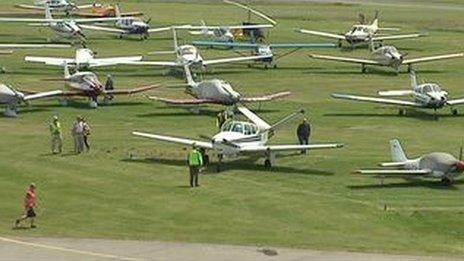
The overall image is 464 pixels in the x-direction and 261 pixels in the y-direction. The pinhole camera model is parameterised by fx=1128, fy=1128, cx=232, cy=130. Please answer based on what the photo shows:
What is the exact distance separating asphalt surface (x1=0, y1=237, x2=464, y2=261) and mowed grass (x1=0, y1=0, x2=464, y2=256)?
0.73 m

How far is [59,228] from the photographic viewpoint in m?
30.5

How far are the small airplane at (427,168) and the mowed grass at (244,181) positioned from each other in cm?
40

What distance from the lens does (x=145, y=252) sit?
91.6 feet

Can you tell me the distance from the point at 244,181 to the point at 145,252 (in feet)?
32.9

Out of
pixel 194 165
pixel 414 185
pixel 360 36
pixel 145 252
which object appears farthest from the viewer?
pixel 360 36

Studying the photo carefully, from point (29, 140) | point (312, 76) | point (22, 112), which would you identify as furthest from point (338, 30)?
point (29, 140)

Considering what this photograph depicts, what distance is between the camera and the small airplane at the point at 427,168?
119ft

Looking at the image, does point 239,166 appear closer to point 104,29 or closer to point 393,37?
point 393,37

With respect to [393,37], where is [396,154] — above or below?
below

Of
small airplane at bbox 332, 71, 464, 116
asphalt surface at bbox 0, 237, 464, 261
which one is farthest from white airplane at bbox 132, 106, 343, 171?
small airplane at bbox 332, 71, 464, 116

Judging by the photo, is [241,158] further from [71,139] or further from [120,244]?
[120,244]

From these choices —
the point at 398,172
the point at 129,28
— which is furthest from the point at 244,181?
the point at 129,28

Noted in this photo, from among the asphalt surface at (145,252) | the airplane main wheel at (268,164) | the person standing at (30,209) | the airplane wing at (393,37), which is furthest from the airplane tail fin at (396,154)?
the airplane wing at (393,37)

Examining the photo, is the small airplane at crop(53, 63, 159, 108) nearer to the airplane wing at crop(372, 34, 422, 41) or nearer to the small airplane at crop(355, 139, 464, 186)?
the small airplane at crop(355, 139, 464, 186)
